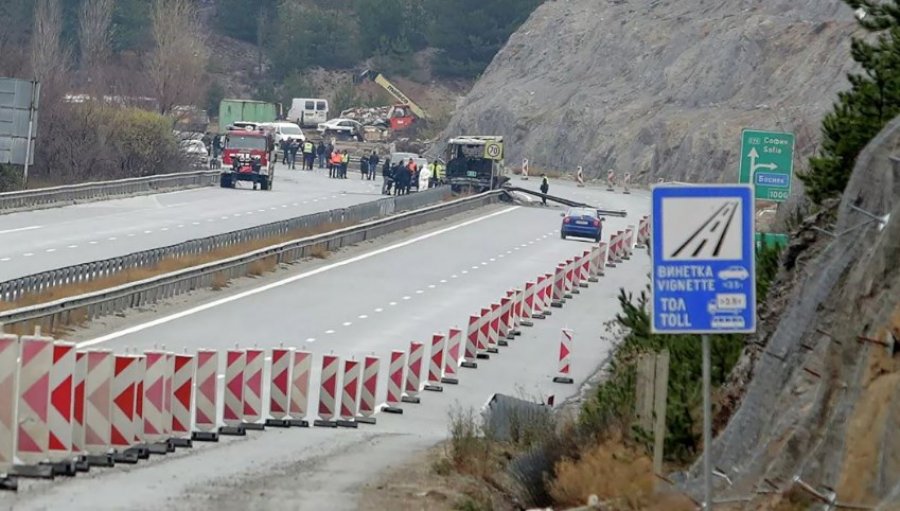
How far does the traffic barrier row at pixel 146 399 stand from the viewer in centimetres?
1652

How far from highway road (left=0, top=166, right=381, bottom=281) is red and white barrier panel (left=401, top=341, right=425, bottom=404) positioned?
13098mm

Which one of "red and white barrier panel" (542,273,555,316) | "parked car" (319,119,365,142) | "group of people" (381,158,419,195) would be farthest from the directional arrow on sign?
"parked car" (319,119,365,142)

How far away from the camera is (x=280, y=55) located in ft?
480

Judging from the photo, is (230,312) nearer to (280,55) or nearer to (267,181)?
(267,181)

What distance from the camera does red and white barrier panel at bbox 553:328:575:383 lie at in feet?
109

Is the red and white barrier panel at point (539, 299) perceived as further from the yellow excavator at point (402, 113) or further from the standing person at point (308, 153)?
the yellow excavator at point (402, 113)

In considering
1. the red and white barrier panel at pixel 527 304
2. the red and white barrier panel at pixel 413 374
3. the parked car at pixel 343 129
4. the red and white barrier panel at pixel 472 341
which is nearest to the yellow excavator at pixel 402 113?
the parked car at pixel 343 129

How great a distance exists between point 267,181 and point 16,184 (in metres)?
12.8

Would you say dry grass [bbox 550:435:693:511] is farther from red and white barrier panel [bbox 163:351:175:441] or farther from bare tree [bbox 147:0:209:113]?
bare tree [bbox 147:0:209:113]

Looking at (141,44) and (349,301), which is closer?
(349,301)

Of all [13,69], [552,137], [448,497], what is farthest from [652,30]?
[448,497]

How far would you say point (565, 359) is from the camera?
3356cm

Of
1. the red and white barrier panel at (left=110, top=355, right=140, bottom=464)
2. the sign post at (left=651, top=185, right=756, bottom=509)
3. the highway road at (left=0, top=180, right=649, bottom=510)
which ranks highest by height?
the sign post at (left=651, top=185, right=756, bottom=509)

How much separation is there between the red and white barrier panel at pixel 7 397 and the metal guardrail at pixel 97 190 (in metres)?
39.4
